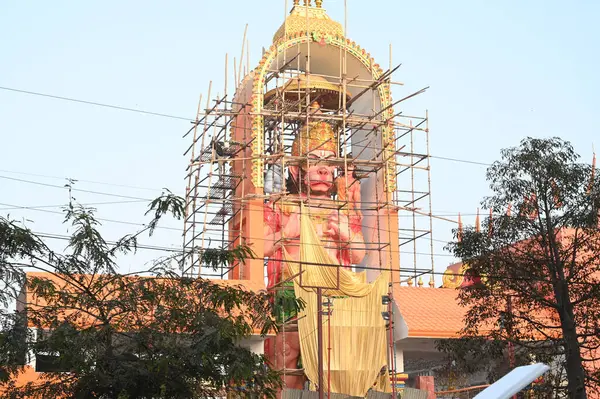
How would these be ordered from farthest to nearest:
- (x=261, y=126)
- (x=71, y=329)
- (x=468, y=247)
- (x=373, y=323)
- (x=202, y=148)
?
1. (x=202, y=148)
2. (x=261, y=126)
3. (x=373, y=323)
4. (x=468, y=247)
5. (x=71, y=329)

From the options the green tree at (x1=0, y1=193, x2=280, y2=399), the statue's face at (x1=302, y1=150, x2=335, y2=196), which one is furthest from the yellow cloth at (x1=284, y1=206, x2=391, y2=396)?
the green tree at (x1=0, y1=193, x2=280, y2=399)

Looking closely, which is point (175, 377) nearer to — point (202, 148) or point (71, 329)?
point (71, 329)

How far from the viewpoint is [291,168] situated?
1088 inches

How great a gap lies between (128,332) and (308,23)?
16067 mm

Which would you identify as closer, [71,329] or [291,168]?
[71,329]

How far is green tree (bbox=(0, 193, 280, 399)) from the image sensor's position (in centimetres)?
1345

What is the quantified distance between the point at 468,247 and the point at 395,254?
1000 cm

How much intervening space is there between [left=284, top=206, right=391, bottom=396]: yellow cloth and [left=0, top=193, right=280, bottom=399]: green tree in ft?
30.5

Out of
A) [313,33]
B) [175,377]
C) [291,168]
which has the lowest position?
[175,377]

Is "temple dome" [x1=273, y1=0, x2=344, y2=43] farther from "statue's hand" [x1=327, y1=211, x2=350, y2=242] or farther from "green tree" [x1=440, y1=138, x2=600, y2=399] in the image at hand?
"green tree" [x1=440, y1=138, x2=600, y2=399]

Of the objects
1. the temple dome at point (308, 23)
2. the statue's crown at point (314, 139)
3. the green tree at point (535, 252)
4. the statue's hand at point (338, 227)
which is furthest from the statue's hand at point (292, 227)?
the green tree at point (535, 252)

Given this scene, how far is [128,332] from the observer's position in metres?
14.2

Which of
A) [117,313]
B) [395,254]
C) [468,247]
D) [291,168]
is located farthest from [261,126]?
[117,313]

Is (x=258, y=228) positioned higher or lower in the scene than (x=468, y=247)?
higher
